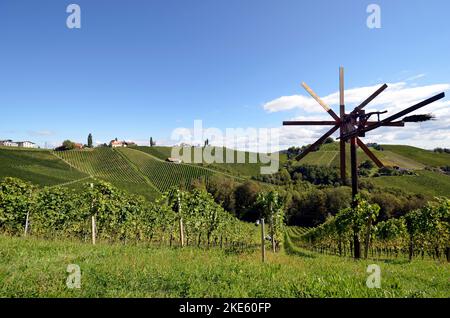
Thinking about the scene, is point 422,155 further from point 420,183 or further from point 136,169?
point 136,169

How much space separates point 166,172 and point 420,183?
104416 millimetres

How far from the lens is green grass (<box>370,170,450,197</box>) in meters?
108

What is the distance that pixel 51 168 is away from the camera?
109m

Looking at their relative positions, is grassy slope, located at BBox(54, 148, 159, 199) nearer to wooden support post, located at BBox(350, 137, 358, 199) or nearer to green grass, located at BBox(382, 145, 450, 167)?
wooden support post, located at BBox(350, 137, 358, 199)

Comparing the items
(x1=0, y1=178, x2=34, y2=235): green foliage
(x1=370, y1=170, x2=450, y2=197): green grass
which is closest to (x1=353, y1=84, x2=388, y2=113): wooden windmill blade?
(x1=0, y1=178, x2=34, y2=235): green foliage

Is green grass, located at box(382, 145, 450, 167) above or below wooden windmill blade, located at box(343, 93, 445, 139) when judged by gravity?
above

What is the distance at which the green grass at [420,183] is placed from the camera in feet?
353

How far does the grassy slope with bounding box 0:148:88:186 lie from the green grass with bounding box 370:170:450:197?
11442cm

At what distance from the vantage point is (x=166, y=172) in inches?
4956

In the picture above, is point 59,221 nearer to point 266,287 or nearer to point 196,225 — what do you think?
point 196,225

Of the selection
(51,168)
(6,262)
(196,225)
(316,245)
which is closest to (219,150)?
(51,168)

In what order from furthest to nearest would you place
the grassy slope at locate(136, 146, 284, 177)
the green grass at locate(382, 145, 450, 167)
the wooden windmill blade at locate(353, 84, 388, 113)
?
the grassy slope at locate(136, 146, 284, 177) < the green grass at locate(382, 145, 450, 167) < the wooden windmill blade at locate(353, 84, 388, 113)

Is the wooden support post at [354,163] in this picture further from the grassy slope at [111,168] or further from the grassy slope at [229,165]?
the grassy slope at [229,165]

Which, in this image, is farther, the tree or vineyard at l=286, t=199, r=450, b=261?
the tree
